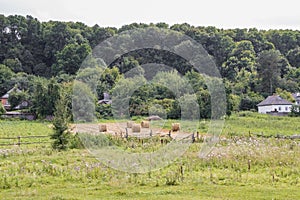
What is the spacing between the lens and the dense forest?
32.1 m

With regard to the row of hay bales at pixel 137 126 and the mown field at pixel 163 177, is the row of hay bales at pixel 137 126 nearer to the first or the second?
the row of hay bales at pixel 137 126

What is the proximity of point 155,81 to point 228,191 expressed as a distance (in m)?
19.8

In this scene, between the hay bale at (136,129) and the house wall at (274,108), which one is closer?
the hay bale at (136,129)

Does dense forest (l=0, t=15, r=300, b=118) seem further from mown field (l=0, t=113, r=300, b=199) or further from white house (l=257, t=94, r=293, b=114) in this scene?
mown field (l=0, t=113, r=300, b=199)

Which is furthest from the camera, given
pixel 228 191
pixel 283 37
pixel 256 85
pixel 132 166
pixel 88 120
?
pixel 283 37

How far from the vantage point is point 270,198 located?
32.4ft

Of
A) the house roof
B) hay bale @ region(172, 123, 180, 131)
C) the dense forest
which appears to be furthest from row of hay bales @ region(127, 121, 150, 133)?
the house roof

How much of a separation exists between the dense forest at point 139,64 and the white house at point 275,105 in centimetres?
171

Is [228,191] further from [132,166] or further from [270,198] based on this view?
[132,166]

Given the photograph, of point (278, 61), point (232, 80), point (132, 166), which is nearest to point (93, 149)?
point (132, 166)

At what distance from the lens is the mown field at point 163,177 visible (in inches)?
412

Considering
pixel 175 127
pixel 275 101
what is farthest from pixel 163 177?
pixel 275 101

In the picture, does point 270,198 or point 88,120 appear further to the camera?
point 88,120

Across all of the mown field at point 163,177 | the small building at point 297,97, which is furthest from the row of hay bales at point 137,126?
the small building at point 297,97
